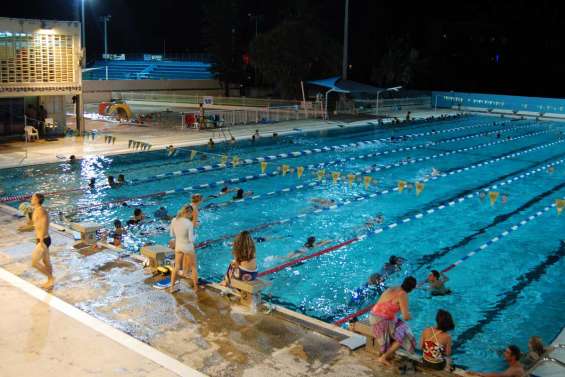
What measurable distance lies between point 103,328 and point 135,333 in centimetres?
44

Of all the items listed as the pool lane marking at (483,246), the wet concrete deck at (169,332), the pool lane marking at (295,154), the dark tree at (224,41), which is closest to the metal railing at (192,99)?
the dark tree at (224,41)

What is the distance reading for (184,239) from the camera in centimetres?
823

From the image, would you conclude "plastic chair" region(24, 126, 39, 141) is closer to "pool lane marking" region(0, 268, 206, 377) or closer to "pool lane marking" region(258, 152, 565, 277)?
"pool lane marking" region(0, 268, 206, 377)

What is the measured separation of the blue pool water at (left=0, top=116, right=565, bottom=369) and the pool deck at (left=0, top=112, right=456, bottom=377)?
188cm

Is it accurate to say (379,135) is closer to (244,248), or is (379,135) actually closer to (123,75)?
(244,248)

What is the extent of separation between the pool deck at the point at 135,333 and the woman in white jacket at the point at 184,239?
1.07ft

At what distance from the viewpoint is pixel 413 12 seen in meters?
57.9

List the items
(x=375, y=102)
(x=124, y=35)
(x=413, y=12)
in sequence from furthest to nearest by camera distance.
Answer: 1. (x=124, y=35)
2. (x=413, y=12)
3. (x=375, y=102)

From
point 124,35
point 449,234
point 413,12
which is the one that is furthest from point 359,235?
point 124,35

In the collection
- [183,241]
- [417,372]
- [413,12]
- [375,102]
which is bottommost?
[417,372]

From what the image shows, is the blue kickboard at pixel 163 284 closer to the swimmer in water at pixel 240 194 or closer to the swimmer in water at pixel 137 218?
the swimmer in water at pixel 137 218

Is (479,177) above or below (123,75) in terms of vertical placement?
below

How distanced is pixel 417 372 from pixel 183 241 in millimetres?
3684

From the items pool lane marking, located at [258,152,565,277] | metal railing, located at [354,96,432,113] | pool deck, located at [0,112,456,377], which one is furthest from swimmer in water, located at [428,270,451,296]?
metal railing, located at [354,96,432,113]
